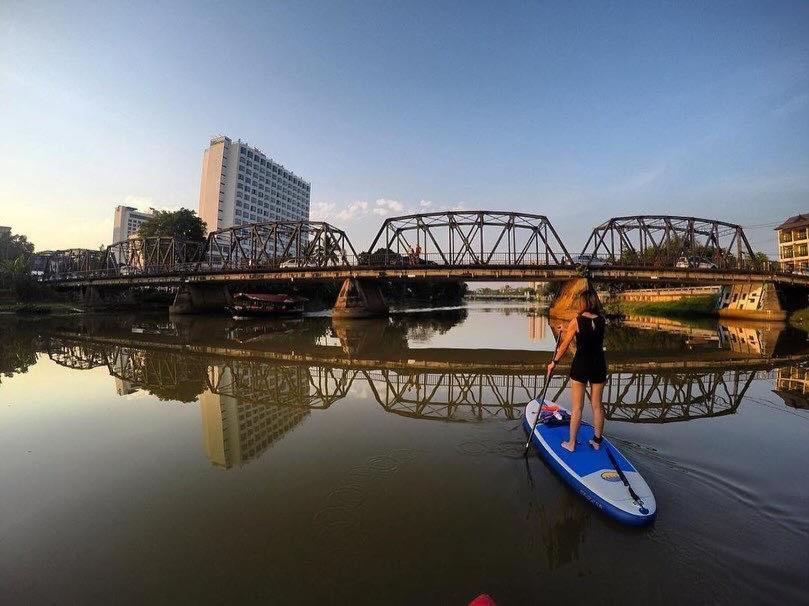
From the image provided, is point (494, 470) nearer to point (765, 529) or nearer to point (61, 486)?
point (765, 529)

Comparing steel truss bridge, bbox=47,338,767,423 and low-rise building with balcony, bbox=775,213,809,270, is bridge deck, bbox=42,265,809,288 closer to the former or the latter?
steel truss bridge, bbox=47,338,767,423

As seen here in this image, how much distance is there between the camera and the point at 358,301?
4059cm

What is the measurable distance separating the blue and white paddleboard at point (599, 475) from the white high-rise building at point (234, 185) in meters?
119

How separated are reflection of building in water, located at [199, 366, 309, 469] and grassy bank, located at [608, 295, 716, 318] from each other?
156 feet

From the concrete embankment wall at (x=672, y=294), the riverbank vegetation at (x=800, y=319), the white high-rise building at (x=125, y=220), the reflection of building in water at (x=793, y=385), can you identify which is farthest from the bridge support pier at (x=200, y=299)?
the white high-rise building at (x=125, y=220)

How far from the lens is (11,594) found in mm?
3074

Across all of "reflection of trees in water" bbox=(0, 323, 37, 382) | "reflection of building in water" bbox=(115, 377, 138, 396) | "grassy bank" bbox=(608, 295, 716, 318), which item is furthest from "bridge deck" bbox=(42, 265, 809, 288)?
"reflection of building in water" bbox=(115, 377, 138, 396)

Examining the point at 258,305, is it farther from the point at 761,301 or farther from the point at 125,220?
the point at 125,220

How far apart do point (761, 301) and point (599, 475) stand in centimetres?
4903

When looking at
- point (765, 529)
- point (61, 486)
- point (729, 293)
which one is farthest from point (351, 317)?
point (729, 293)

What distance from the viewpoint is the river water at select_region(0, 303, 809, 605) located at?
313 cm

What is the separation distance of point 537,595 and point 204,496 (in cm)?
399

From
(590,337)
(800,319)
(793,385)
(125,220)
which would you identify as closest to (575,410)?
(590,337)

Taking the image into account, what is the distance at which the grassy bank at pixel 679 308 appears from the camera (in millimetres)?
47531
